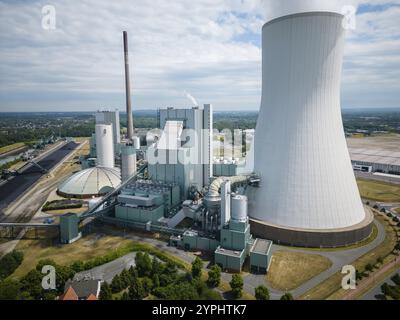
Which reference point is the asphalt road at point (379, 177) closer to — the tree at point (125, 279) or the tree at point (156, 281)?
the tree at point (156, 281)

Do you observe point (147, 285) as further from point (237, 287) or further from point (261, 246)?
point (261, 246)

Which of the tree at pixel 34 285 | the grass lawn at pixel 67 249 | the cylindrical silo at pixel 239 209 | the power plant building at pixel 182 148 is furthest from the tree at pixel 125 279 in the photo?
the power plant building at pixel 182 148

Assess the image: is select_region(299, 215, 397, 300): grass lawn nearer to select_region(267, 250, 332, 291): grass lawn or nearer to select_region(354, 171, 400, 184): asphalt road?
select_region(267, 250, 332, 291): grass lawn

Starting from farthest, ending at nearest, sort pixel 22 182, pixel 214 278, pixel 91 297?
pixel 22 182, pixel 214 278, pixel 91 297

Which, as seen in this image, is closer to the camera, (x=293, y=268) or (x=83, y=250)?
(x=293, y=268)

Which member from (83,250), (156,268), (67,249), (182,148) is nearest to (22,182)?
(67,249)
